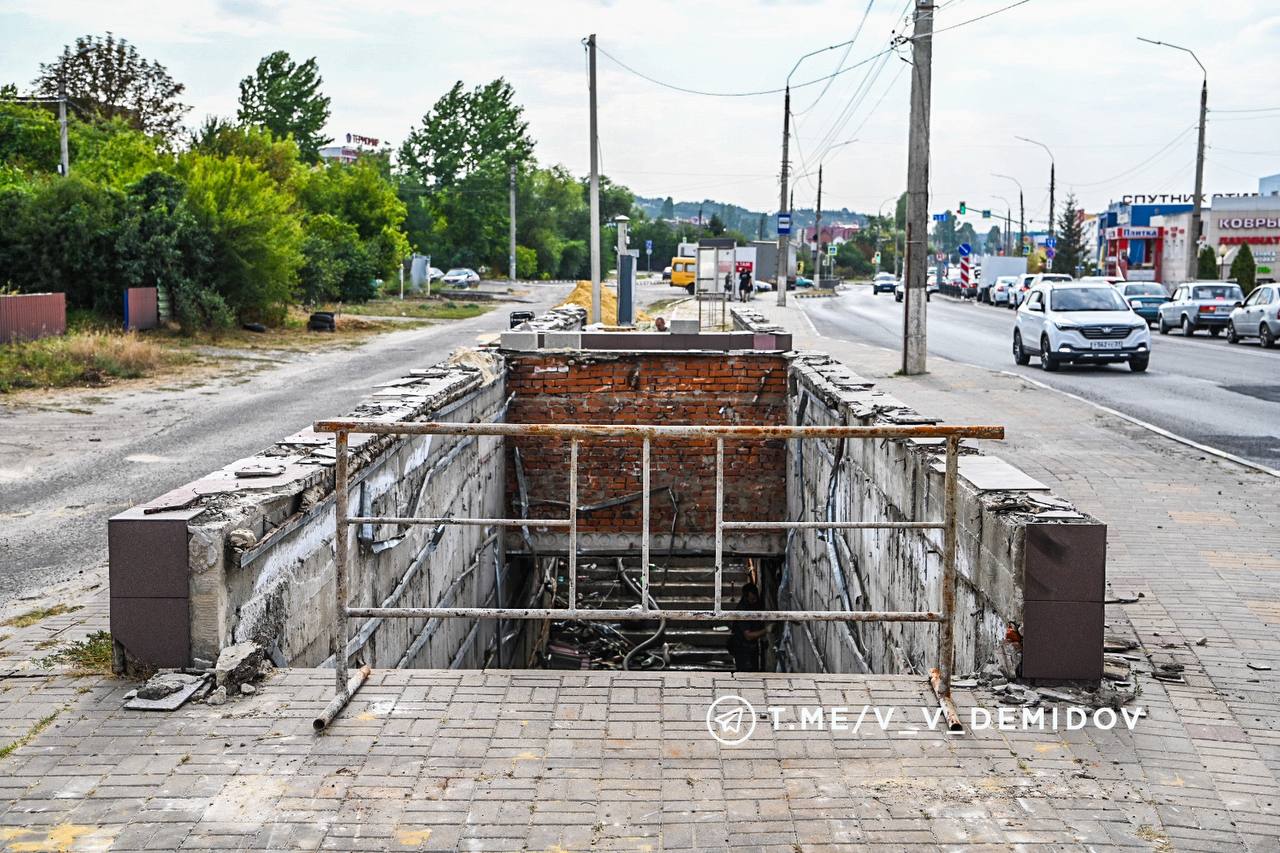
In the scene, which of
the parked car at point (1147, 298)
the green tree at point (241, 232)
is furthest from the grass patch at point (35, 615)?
the parked car at point (1147, 298)

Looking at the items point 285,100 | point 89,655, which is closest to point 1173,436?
point 89,655

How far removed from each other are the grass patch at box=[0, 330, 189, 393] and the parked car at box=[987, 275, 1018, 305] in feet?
149

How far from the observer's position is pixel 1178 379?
23.1m

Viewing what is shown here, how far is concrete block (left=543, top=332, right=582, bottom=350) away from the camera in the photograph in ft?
49.5

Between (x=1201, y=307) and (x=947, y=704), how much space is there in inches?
1417

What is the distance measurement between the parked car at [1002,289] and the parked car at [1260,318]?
87.9ft

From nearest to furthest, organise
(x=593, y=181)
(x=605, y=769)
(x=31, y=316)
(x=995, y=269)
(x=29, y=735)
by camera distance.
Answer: (x=605, y=769)
(x=29, y=735)
(x=31, y=316)
(x=593, y=181)
(x=995, y=269)

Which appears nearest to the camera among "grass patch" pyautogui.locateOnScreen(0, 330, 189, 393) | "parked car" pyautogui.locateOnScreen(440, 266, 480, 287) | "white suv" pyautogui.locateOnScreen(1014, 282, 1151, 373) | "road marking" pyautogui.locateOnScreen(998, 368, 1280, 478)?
"road marking" pyautogui.locateOnScreen(998, 368, 1280, 478)

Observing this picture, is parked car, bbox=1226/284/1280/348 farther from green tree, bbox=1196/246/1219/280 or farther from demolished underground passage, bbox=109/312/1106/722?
demolished underground passage, bbox=109/312/1106/722

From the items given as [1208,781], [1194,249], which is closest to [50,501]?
[1208,781]

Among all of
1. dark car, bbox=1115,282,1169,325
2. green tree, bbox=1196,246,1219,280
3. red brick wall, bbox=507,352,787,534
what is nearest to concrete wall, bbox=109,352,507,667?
red brick wall, bbox=507,352,787,534

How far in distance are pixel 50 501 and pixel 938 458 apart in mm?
9351

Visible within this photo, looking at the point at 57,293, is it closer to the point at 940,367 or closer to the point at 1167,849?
the point at 940,367

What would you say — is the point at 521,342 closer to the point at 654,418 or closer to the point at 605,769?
the point at 654,418
